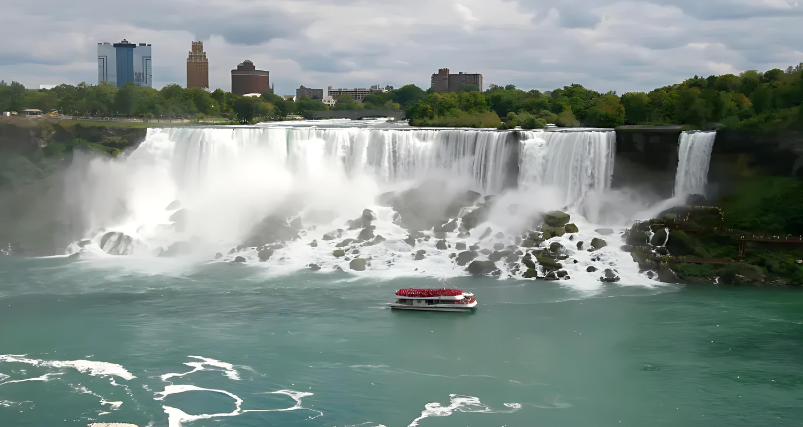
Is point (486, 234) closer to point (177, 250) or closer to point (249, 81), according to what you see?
point (177, 250)

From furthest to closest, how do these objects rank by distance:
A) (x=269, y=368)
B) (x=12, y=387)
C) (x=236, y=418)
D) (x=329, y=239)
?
(x=329, y=239) → (x=269, y=368) → (x=12, y=387) → (x=236, y=418)

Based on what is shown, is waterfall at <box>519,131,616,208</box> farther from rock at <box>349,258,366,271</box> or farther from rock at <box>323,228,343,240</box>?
rock at <box>349,258,366,271</box>

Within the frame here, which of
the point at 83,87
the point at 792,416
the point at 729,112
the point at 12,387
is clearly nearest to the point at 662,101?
the point at 729,112

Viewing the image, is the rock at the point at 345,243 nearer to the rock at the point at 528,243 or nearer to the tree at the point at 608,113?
the rock at the point at 528,243

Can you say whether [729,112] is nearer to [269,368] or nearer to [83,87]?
[269,368]

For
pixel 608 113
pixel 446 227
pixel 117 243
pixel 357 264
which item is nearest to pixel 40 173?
A: pixel 117 243
